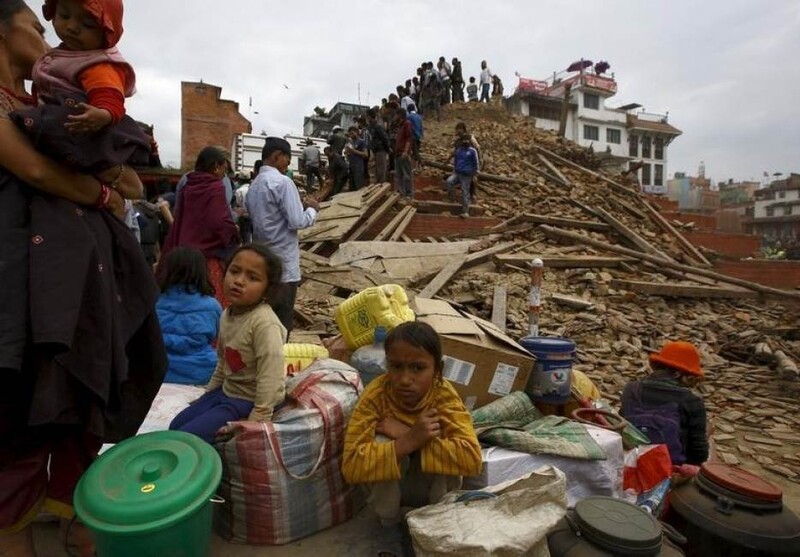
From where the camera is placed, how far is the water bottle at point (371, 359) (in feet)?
10.4

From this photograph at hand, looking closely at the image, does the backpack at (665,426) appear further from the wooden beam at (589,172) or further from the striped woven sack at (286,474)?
the wooden beam at (589,172)

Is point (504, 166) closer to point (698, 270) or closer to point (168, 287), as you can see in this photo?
point (698, 270)

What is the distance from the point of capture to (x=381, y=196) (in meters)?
10.8

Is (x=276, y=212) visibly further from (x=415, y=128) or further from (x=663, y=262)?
(x=415, y=128)

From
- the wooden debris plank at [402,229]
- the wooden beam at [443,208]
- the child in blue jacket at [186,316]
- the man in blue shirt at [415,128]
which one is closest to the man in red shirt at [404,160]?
the man in blue shirt at [415,128]

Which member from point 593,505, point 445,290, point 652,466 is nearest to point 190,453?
point 593,505

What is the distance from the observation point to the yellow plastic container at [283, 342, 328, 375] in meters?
3.20

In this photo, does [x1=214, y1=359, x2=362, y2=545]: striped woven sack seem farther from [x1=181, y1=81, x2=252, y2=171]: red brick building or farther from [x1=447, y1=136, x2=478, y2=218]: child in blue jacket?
[x1=181, y1=81, x2=252, y2=171]: red brick building

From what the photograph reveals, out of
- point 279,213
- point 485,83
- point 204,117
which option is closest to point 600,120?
point 485,83

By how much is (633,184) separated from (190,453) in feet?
53.5

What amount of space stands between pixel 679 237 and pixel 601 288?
15.4 feet

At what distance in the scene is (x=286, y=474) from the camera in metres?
2.21

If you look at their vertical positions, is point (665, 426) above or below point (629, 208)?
below

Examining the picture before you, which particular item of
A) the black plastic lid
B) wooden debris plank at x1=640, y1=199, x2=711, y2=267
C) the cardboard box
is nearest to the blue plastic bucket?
the cardboard box
